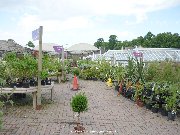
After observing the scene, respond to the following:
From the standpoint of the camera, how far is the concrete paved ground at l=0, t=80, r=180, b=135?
6.81 m

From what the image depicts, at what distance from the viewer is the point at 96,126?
7258 millimetres

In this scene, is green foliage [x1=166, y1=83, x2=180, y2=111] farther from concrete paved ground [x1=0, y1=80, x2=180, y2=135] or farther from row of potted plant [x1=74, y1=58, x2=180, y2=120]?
concrete paved ground [x1=0, y1=80, x2=180, y2=135]

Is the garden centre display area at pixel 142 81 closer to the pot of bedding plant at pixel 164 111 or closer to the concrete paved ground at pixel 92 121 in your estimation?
the pot of bedding plant at pixel 164 111

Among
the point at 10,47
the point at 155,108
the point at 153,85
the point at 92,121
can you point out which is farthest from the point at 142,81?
the point at 10,47

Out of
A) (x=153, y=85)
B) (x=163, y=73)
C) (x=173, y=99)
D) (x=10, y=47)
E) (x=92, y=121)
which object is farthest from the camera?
(x=10, y=47)

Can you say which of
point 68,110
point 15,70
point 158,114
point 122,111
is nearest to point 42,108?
point 68,110

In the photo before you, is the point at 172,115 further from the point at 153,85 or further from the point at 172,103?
the point at 153,85

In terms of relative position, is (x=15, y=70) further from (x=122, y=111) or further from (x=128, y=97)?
(x=128, y=97)

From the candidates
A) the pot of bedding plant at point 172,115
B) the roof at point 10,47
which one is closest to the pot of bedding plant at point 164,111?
the pot of bedding plant at point 172,115

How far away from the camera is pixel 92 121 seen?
7773 mm

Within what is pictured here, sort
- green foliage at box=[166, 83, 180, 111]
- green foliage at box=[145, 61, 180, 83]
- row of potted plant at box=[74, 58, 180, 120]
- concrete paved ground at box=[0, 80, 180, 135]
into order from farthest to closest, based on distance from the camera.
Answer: green foliage at box=[145, 61, 180, 83] < row of potted plant at box=[74, 58, 180, 120] < green foliage at box=[166, 83, 180, 111] < concrete paved ground at box=[0, 80, 180, 135]

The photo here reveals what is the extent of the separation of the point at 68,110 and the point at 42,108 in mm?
781

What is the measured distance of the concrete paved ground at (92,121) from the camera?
22.3ft

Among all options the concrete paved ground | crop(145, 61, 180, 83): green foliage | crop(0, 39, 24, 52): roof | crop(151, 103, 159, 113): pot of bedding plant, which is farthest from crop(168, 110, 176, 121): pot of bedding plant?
crop(0, 39, 24, 52): roof
